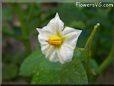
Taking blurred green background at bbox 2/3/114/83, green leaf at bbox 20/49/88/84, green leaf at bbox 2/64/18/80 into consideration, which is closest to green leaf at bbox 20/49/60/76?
green leaf at bbox 20/49/88/84

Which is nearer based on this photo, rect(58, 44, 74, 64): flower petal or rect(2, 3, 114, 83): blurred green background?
rect(58, 44, 74, 64): flower petal

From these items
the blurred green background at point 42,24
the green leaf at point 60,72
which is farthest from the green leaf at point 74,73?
the blurred green background at point 42,24

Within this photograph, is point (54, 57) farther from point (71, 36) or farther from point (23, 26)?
point (23, 26)

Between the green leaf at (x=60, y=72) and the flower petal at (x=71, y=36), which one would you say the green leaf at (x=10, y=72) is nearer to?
the green leaf at (x=60, y=72)

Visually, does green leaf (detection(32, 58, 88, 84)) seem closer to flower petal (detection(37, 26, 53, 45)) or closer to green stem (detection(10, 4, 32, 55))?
flower petal (detection(37, 26, 53, 45))

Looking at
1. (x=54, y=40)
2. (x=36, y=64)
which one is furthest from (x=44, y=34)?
(x=36, y=64)

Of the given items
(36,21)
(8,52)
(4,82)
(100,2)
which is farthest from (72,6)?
(8,52)

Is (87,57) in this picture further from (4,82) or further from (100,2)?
(4,82)
